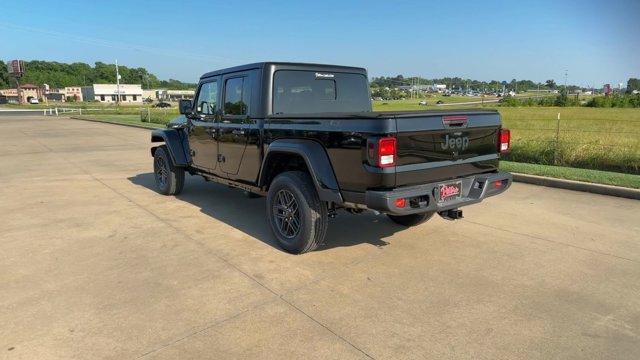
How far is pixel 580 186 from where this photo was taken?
24.6ft

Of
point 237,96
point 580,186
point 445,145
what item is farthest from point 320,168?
point 580,186

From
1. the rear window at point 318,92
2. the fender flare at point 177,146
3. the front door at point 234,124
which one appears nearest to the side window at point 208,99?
the front door at point 234,124

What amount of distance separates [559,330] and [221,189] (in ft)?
19.9

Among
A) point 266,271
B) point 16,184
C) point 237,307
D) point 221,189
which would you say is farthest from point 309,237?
point 16,184

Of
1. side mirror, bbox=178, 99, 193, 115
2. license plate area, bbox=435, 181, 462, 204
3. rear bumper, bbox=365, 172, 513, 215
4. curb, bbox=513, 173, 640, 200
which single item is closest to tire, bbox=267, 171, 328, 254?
rear bumper, bbox=365, 172, 513, 215

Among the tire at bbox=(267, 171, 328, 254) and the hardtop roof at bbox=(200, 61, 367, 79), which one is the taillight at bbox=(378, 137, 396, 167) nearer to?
the tire at bbox=(267, 171, 328, 254)

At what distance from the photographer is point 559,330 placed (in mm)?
3162

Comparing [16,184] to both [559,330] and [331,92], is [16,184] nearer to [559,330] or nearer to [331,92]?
[331,92]

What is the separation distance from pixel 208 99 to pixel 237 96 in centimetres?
95

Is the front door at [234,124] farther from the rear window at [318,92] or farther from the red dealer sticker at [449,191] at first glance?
the red dealer sticker at [449,191]

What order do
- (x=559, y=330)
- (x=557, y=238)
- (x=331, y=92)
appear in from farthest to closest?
(x=331, y=92) < (x=557, y=238) < (x=559, y=330)

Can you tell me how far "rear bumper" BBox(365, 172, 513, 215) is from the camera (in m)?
3.78

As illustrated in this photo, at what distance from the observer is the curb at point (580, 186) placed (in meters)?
6.93

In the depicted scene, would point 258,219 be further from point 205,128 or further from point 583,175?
point 583,175
